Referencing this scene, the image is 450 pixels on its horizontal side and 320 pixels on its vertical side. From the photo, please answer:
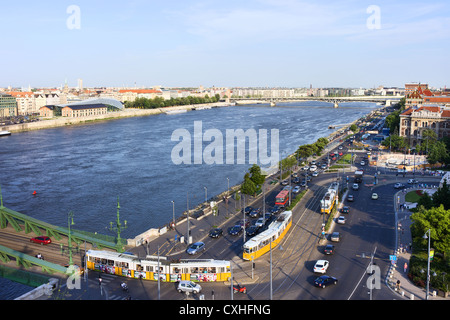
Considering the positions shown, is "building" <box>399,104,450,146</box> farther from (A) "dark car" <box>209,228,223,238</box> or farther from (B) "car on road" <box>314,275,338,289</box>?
(B) "car on road" <box>314,275,338,289</box>

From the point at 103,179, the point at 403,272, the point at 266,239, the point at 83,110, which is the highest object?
the point at 83,110

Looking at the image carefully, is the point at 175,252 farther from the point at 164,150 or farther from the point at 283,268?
the point at 164,150

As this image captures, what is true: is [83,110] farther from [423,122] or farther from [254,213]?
[254,213]

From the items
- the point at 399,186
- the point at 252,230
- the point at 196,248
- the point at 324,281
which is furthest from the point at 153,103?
the point at 324,281

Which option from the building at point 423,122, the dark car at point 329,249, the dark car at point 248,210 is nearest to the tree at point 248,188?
the dark car at point 248,210

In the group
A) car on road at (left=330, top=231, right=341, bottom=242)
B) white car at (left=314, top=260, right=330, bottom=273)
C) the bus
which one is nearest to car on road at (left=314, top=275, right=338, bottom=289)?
white car at (left=314, top=260, right=330, bottom=273)
